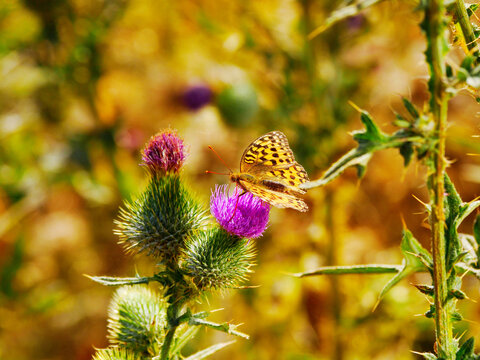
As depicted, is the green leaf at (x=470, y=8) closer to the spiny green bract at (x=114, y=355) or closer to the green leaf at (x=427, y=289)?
the green leaf at (x=427, y=289)

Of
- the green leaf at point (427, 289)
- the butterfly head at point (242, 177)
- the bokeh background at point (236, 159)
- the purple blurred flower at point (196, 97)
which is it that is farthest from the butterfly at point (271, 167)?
the purple blurred flower at point (196, 97)

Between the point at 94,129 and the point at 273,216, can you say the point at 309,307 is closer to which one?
the point at 273,216

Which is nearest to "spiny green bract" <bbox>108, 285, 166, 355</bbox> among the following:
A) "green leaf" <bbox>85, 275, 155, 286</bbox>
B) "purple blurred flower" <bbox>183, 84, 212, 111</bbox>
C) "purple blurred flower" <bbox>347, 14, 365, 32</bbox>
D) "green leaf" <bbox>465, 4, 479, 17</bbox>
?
"green leaf" <bbox>85, 275, 155, 286</bbox>

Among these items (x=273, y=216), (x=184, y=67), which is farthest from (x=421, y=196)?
(x=184, y=67)

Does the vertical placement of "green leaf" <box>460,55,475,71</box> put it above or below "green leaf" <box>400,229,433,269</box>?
above

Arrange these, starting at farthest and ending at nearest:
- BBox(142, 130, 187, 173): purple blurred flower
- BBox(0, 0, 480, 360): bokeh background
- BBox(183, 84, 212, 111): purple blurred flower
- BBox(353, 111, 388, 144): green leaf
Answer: BBox(183, 84, 212, 111): purple blurred flower < BBox(0, 0, 480, 360): bokeh background < BBox(142, 130, 187, 173): purple blurred flower < BBox(353, 111, 388, 144): green leaf

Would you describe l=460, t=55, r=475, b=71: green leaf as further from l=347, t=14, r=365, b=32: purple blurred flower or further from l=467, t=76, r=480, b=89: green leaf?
l=347, t=14, r=365, b=32: purple blurred flower
